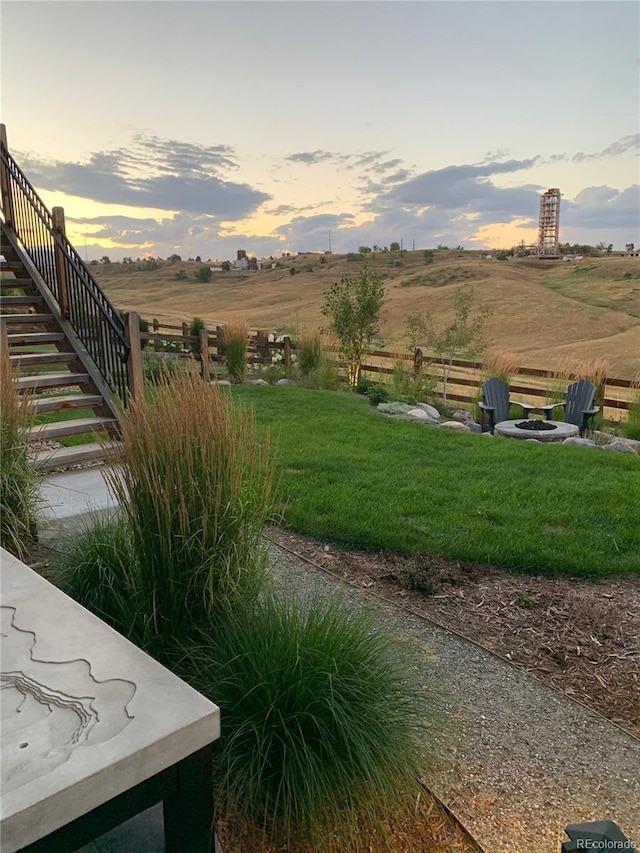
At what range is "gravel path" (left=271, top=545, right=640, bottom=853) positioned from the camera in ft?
6.20

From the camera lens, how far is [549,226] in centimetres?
5228

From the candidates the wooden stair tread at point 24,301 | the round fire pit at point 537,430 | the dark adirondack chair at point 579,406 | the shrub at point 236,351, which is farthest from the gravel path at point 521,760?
the shrub at point 236,351

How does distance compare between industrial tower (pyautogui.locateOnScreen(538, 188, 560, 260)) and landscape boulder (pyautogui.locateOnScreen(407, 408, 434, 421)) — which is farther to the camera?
industrial tower (pyautogui.locateOnScreen(538, 188, 560, 260))

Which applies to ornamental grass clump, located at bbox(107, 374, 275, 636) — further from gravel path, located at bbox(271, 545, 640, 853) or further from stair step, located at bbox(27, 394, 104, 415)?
stair step, located at bbox(27, 394, 104, 415)

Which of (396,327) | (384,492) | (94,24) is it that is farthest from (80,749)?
(396,327)

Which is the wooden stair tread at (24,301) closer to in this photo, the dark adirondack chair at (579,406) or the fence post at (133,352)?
the fence post at (133,352)

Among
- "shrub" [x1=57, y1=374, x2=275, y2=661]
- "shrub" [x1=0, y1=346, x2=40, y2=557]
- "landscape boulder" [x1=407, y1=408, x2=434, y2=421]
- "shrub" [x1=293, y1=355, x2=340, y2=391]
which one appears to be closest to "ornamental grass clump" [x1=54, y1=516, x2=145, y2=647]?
"shrub" [x1=57, y1=374, x2=275, y2=661]

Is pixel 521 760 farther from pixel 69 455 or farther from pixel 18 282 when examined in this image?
pixel 18 282

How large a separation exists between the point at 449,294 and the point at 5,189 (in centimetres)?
2816

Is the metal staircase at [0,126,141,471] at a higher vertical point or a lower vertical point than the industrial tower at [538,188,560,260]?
lower

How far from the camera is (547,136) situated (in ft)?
31.2

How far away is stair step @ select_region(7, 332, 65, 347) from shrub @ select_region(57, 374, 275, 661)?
4543 mm

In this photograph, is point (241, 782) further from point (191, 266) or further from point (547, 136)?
point (191, 266)

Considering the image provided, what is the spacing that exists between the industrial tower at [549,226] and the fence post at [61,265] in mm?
49709
